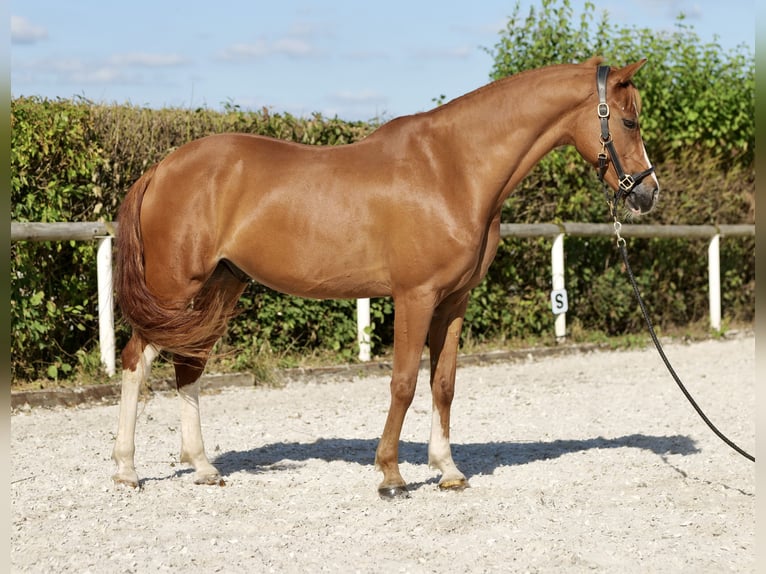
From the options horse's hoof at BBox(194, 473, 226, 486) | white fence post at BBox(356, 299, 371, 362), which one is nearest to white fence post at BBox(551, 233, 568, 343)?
white fence post at BBox(356, 299, 371, 362)

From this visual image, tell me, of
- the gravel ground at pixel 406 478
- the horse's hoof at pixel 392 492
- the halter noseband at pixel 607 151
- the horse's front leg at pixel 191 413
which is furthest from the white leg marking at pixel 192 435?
the halter noseband at pixel 607 151

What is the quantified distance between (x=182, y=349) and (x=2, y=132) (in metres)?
2.83

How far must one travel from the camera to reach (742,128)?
481 inches

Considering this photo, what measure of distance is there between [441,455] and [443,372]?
0.47 meters

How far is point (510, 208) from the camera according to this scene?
10234 mm

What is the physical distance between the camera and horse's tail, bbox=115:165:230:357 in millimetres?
4887

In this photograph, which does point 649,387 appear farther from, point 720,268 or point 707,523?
point 720,268

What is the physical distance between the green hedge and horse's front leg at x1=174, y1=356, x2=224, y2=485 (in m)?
2.71

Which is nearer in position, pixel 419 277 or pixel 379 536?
pixel 379 536

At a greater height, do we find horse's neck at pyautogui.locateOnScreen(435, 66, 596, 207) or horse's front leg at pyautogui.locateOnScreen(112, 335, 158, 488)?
horse's neck at pyautogui.locateOnScreen(435, 66, 596, 207)

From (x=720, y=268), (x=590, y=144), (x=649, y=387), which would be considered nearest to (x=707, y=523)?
(x=590, y=144)

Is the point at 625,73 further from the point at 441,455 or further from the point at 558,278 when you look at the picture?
the point at 558,278

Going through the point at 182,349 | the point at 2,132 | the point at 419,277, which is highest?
the point at 2,132

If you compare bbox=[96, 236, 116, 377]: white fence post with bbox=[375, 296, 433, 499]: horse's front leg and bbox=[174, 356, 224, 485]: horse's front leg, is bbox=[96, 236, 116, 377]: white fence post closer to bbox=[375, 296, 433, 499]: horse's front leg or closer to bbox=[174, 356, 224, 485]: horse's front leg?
bbox=[174, 356, 224, 485]: horse's front leg
